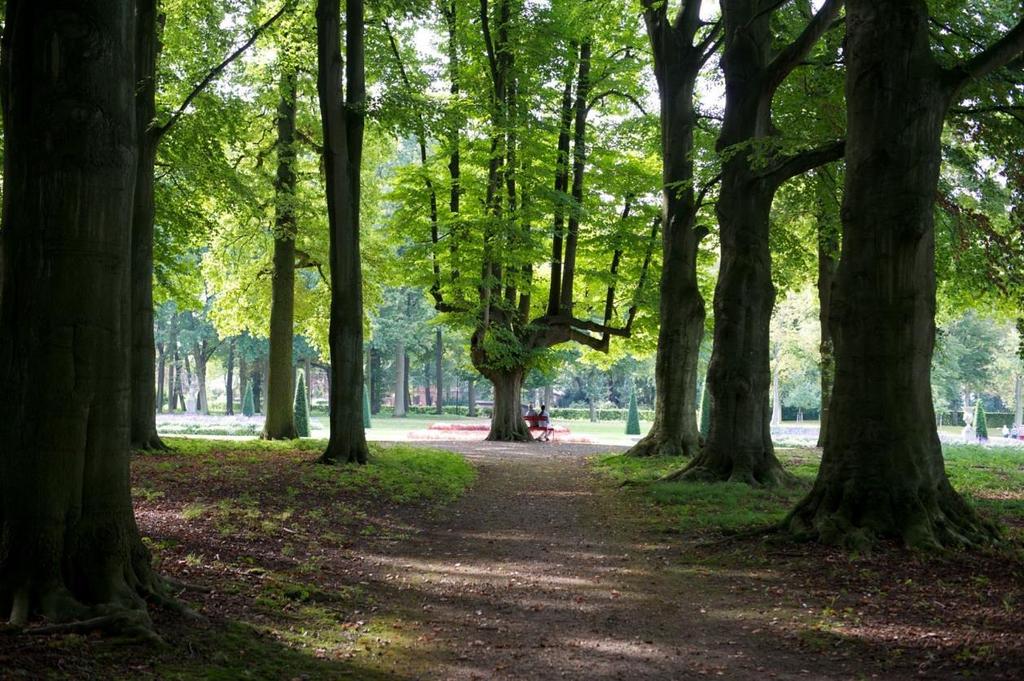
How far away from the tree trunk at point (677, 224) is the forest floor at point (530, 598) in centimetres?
706

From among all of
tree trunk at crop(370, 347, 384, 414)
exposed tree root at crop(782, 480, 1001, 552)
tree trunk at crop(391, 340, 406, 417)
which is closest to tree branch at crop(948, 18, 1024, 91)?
exposed tree root at crop(782, 480, 1001, 552)

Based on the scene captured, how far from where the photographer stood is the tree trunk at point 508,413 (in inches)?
1117

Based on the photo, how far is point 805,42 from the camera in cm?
1191

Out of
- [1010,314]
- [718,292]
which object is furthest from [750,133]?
[1010,314]

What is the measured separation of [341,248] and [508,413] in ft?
45.8

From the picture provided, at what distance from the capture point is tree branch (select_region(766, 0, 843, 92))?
1162 centimetres

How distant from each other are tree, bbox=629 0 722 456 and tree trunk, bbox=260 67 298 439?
29.7 ft

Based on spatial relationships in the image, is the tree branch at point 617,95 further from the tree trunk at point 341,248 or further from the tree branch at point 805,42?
the tree branch at point 805,42

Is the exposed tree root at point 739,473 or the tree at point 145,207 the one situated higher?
the tree at point 145,207

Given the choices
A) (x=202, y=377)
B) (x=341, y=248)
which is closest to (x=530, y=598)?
(x=341, y=248)

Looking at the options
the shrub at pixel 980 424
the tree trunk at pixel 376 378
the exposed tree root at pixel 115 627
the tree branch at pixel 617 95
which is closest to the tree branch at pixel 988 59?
the exposed tree root at pixel 115 627

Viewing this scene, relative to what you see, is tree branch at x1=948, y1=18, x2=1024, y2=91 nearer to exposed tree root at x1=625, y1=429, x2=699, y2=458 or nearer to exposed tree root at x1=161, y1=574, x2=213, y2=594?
exposed tree root at x1=161, y1=574, x2=213, y2=594

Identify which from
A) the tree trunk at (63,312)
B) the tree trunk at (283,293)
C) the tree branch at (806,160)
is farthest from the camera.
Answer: the tree trunk at (283,293)

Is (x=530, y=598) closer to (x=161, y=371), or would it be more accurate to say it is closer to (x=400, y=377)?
(x=400, y=377)
